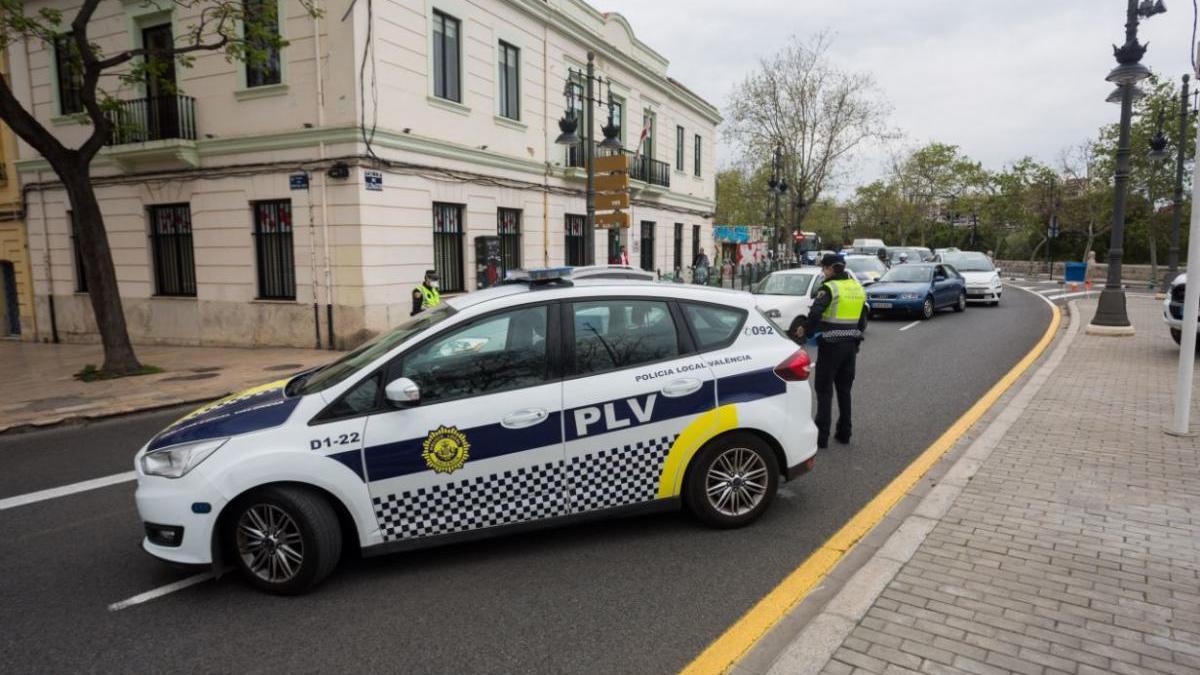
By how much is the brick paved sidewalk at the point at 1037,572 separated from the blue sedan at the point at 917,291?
11.6 meters

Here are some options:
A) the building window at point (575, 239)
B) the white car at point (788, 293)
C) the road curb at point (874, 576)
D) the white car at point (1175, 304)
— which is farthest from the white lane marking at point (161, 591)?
the building window at point (575, 239)

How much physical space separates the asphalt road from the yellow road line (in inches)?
3.3

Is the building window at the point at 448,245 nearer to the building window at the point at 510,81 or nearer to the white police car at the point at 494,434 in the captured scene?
the building window at the point at 510,81

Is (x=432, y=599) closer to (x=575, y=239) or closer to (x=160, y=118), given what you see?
(x=160, y=118)

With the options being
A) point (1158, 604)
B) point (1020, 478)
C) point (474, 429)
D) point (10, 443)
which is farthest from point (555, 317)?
point (10, 443)

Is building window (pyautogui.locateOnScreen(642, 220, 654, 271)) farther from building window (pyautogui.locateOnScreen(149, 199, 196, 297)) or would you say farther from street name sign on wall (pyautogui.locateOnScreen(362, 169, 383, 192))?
building window (pyautogui.locateOnScreen(149, 199, 196, 297))

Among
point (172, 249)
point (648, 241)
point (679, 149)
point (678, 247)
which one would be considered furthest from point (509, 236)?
point (679, 149)

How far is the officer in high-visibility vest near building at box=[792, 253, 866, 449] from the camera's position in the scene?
Answer: 6.63 metres

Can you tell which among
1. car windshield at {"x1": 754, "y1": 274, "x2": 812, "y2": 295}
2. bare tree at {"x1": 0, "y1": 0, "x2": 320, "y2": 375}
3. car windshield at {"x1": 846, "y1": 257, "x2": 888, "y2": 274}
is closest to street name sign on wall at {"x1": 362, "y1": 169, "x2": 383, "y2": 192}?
bare tree at {"x1": 0, "y1": 0, "x2": 320, "y2": 375}

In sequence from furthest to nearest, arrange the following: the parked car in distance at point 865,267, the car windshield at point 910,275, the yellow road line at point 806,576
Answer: the parked car in distance at point 865,267 → the car windshield at point 910,275 → the yellow road line at point 806,576

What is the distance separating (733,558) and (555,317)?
1.82 m

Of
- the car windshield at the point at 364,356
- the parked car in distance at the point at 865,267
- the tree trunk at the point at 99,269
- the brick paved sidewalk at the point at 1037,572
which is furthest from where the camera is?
the parked car in distance at the point at 865,267

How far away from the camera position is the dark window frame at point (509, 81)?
58.3 feet

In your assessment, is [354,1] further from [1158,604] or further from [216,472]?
[1158,604]
